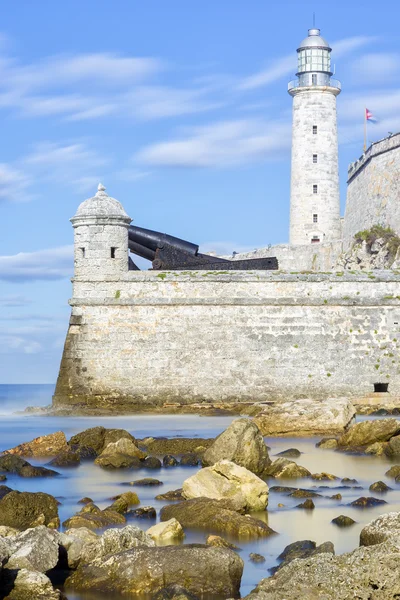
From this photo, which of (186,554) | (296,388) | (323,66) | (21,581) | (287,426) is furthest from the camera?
(323,66)

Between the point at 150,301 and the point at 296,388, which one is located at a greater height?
the point at 150,301

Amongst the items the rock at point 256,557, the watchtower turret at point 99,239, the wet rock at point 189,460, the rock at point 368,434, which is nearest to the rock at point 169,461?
the wet rock at point 189,460

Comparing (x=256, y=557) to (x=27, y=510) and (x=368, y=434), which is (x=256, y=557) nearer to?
(x=27, y=510)

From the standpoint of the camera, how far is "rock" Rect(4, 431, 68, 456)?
14.3 m

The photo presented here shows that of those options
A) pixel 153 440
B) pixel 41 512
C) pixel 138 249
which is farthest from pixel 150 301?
pixel 41 512

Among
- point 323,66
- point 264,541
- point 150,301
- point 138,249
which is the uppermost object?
point 323,66

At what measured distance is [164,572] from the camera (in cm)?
734

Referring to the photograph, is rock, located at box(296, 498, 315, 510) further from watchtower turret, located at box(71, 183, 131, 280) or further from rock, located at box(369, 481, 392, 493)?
watchtower turret, located at box(71, 183, 131, 280)

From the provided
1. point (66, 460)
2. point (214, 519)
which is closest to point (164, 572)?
point (214, 519)

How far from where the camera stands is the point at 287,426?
Answer: 16281mm

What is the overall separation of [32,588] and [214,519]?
273cm

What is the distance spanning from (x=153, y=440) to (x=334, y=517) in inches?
231

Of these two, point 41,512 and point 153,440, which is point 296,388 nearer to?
point 153,440

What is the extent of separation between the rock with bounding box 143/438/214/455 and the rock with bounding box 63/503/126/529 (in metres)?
4.75
